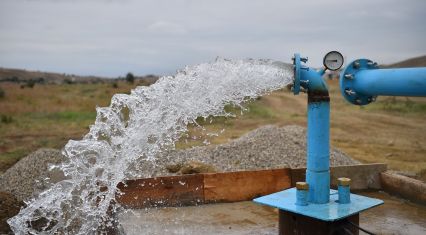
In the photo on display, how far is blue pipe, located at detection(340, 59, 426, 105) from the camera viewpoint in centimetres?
336

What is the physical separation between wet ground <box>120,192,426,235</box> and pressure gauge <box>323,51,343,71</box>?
225 centimetres

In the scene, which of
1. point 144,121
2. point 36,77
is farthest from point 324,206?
point 36,77

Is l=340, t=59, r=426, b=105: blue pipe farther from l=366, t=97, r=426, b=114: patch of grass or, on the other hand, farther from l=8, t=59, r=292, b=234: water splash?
l=366, t=97, r=426, b=114: patch of grass

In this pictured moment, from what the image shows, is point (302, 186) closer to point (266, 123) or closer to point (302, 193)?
point (302, 193)

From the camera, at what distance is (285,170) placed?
6.42 m

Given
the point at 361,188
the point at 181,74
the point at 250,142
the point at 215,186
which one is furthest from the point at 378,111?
the point at 181,74

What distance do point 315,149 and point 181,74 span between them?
4.80 ft

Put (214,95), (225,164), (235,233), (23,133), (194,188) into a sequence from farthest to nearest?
1. (23,133)
2. (225,164)
3. (194,188)
4. (235,233)
5. (214,95)

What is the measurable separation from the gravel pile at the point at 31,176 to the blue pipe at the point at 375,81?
4813 mm

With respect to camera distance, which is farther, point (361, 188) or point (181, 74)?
point (361, 188)

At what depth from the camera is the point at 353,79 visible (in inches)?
150

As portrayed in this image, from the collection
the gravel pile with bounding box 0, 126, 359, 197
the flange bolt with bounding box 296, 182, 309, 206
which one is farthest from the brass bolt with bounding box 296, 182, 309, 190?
the gravel pile with bounding box 0, 126, 359, 197

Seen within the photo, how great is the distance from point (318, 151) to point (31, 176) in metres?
5.57

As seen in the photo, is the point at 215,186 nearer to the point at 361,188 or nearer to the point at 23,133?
the point at 361,188
